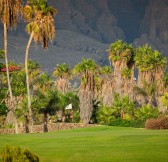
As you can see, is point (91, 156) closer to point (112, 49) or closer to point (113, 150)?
point (113, 150)

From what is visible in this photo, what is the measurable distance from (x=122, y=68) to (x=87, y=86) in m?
23.5

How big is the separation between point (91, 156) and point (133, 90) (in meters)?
77.4

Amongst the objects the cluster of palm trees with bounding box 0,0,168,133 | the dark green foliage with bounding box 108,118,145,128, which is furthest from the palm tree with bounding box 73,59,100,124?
the dark green foliage with bounding box 108,118,145,128

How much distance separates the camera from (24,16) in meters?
57.8

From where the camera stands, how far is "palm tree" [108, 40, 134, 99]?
99625mm

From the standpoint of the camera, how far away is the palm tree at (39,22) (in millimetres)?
56906

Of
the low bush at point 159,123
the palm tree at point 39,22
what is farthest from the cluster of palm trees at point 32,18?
the low bush at point 159,123

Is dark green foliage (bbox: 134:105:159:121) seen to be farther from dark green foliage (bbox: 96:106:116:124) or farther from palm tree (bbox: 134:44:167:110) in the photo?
palm tree (bbox: 134:44:167:110)

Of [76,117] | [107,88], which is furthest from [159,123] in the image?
[107,88]

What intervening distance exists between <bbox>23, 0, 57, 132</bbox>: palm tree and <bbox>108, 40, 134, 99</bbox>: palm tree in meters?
42.6

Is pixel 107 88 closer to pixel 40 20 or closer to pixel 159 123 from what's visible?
pixel 40 20

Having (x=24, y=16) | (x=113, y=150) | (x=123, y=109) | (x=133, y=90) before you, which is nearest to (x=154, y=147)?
(x=113, y=150)

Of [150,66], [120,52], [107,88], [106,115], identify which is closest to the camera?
[106,115]

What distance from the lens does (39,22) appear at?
57.2 meters
